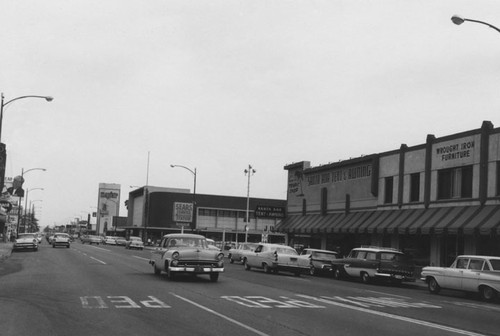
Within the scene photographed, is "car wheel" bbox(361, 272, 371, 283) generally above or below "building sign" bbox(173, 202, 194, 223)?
below

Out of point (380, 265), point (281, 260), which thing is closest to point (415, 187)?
point (380, 265)

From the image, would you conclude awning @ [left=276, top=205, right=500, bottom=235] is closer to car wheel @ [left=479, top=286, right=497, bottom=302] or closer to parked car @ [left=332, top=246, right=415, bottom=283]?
parked car @ [left=332, top=246, right=415, bottom=283]

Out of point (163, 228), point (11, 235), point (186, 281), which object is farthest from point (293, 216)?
point (163, 228)

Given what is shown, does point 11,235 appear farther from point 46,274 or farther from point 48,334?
point 48,334

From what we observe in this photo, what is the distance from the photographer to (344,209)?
39.7 m

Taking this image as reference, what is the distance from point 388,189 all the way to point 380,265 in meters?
11.6

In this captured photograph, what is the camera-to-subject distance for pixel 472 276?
19500 millimetres

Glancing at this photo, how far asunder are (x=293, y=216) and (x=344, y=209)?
8147 mm

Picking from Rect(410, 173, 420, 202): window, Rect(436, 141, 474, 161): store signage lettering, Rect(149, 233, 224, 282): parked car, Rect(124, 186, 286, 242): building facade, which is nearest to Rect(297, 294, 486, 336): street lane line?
Rect(149, 233, 224, 282): parked car

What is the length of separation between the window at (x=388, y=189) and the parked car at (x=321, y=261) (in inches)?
279

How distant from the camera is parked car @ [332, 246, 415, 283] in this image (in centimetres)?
2464

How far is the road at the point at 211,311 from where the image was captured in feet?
32.4

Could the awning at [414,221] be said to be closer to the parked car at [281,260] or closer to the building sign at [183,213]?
the parked car at [281,260]

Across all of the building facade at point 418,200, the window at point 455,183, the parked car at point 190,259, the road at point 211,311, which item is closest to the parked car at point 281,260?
the building facade at point 418,200
